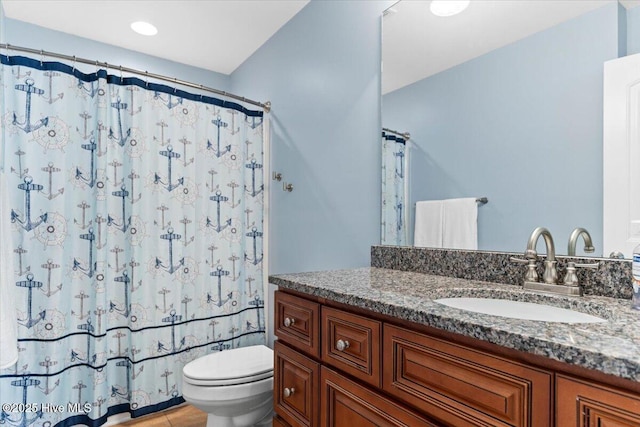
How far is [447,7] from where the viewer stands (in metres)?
1.41

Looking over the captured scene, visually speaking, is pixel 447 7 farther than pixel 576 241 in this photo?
Yes

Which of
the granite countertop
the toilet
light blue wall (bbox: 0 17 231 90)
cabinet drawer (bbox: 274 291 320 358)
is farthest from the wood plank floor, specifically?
light blue wall (bbox: 0 17 231 90)

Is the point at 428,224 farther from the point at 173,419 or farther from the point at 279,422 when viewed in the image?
the point at 173,419

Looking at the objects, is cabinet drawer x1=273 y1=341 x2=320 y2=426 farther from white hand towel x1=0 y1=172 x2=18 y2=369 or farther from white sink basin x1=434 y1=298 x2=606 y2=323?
white hand towel x1=0 y1=172 x2=18 y2=369

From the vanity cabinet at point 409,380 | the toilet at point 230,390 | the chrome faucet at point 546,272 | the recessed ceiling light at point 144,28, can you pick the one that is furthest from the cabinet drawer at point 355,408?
the recessed ceiling light at point 144,28

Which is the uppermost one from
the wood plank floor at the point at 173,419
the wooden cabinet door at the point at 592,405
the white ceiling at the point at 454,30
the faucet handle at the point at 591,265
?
the white ceiling at the point at 454,30

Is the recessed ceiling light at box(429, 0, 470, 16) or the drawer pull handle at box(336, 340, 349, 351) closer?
the drawer pull handle at box(336, 340, 349, 351)

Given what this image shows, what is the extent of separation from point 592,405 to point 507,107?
980mm

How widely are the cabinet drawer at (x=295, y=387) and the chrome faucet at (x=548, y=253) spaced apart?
728 millimetres

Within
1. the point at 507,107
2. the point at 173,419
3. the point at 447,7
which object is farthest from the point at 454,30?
the point at 173,419

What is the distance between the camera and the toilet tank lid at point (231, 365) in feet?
5.38

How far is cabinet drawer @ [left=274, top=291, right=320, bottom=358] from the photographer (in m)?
1.13

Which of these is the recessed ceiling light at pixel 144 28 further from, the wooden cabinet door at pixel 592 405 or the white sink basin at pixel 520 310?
the wooden cabinet door at pixel 592 405

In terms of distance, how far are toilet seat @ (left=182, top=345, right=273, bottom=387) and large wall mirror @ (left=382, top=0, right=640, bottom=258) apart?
34.8 inches
